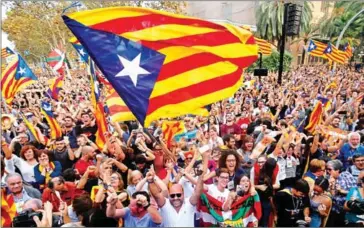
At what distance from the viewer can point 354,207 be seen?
176 inches

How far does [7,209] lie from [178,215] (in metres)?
1.88

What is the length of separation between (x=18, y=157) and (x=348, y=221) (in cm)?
434

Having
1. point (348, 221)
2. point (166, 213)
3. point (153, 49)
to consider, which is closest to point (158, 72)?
point (153, 49)

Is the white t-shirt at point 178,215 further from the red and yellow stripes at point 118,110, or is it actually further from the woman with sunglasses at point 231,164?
the red and yellow stripes at point 118,110

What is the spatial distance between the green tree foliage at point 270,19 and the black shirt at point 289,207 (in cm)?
2854

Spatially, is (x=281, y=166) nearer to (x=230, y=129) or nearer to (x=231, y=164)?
(x=231, y=164)

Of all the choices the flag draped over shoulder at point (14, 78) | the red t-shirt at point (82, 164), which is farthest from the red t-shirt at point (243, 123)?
the flag draped over shoulder at point (14, 78)

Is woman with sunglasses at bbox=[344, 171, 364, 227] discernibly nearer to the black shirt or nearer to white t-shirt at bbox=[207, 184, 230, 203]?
the black shirt

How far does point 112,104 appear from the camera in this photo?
19.9 feet

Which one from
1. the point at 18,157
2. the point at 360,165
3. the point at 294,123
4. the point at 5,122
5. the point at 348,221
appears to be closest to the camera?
the point at 348,221

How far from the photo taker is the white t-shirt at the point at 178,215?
13.5 feet

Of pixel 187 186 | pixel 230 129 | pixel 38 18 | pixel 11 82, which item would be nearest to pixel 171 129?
pixel 230 129

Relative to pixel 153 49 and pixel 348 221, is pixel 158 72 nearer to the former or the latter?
pixel 153 49

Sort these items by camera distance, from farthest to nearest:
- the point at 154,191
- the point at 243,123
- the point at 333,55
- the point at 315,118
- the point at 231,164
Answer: the point at 333,55 < the point at 243,123 < the point at 315,118 < the point at 231,164 < the point at 154,191
